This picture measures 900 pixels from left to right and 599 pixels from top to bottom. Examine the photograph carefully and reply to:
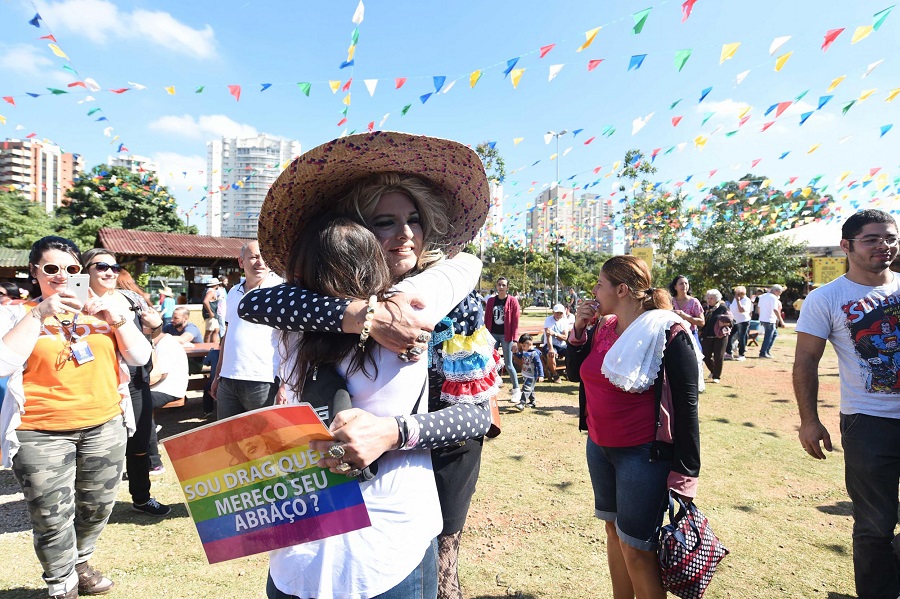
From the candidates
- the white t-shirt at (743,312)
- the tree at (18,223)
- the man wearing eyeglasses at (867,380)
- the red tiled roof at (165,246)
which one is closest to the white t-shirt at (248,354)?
the man wearing eyeglasses at (867,380)

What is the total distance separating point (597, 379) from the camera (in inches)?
97.3

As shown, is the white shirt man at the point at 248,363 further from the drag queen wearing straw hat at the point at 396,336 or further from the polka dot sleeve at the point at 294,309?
the polka dot sleeve at the point at 294,309

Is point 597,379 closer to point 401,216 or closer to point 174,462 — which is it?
point 401,216

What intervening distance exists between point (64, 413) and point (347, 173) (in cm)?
236

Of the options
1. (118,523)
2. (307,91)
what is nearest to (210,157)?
(307,91)

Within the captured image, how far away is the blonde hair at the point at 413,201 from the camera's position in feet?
4.36

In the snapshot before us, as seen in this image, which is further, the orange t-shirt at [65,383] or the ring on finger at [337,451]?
the orange t-shirt at [65,383]

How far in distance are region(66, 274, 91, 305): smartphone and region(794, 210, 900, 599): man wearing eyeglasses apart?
3.93 meters

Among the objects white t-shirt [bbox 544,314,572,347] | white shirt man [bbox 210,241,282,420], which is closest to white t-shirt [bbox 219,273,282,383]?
white shirt man [bbox 210,241,282,420]

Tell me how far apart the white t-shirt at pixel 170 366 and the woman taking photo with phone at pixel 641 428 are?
13.2ft

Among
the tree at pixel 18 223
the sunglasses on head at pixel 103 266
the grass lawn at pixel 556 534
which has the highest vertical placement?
the tree at pixel 18 223

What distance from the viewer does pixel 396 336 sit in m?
0.97

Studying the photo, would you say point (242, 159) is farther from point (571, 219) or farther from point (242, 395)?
point (242, 395)

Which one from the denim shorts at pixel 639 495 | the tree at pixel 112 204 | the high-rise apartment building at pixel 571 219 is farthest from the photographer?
the high-rise apartment building at pixel 571 219
